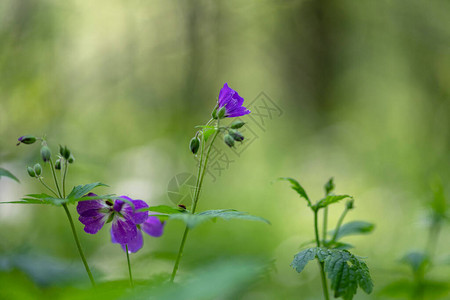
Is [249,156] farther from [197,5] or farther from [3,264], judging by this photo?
[3,264]

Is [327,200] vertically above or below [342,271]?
above

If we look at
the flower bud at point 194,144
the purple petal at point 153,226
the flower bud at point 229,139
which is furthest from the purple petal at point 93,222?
the flower bud at point 229,139

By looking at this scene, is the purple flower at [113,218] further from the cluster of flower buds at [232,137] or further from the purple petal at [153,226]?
the cluster of flower buds at [232,137]

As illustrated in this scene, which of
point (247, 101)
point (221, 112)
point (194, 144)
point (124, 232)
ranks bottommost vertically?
point (124, 232)

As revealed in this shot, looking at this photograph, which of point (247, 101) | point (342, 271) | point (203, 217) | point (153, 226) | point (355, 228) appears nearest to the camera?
point (203, 217)

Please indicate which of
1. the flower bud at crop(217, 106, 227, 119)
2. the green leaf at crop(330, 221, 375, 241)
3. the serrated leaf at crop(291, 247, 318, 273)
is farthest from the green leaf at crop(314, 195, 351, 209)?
the flower bud at crop(217, 106, 227, 119)

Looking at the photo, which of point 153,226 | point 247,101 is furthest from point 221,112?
point 247,101

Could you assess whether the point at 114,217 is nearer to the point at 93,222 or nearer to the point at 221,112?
the point at 93,222

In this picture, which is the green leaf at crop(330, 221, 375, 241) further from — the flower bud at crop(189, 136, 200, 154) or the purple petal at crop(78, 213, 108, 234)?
the purple petal at crop(78, 213, 108, 234)

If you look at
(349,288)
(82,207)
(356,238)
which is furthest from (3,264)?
(356,238)
